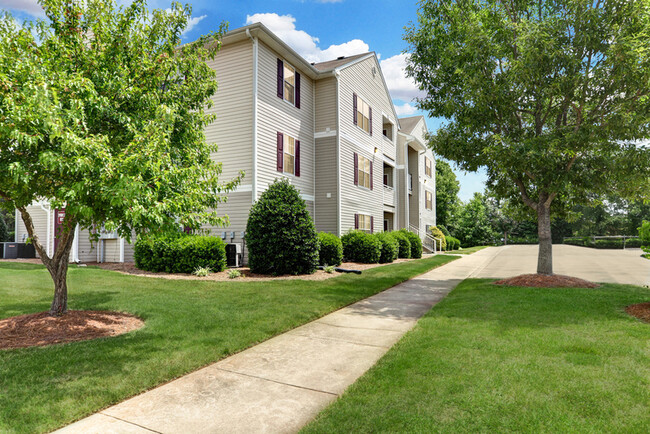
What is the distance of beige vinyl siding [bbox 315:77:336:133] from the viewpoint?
17.8 m

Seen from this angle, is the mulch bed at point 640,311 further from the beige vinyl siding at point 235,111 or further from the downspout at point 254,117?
the beige vinyl siding at point 235,111

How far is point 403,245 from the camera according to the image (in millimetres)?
21359

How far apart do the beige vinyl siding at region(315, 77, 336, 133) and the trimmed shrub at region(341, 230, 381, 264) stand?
201 inches

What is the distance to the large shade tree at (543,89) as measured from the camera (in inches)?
376

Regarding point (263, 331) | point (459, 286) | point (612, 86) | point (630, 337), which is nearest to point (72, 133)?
point (263, 331)

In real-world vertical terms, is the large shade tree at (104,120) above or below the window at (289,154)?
below

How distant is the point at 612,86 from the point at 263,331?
10.4 meters

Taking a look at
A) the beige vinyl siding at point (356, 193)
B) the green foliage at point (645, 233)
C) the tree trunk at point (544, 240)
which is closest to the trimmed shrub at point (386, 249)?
the beige vinyl siding at point (356, 193)

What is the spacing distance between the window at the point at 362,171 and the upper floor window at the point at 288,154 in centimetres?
404

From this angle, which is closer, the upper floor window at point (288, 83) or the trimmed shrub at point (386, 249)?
the upper floor window at point (288, 83)

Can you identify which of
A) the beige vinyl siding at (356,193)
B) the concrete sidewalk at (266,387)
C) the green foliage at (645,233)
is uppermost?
the beige vinyl siding at (356,193)

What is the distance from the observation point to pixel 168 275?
12.1 metres

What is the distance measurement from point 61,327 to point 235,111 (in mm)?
10363

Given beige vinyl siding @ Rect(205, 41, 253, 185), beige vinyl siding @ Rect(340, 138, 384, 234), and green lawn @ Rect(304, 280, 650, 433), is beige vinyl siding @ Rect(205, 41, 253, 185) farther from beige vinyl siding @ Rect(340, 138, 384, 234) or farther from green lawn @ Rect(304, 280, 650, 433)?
green lawn @ Rect(304, 280, 650, 433)
